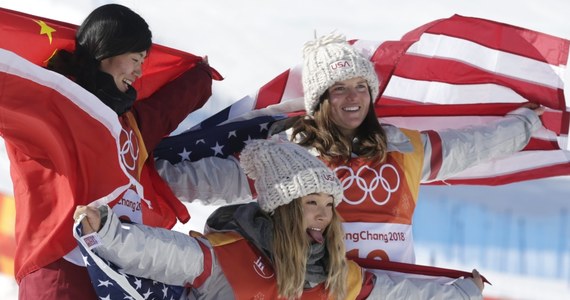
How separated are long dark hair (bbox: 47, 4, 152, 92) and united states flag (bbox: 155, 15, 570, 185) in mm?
915

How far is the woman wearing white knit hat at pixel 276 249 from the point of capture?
12.0 feet

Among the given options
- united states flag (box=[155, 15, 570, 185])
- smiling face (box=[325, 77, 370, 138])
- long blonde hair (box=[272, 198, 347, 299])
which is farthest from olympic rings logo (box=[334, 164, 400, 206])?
united states flag (box=[155, 15, 570, 185])

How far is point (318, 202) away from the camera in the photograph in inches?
153

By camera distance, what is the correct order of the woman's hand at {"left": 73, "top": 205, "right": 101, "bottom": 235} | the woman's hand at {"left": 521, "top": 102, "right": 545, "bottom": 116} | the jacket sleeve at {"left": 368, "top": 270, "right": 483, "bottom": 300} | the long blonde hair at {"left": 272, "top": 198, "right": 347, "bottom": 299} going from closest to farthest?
the woman's hand at {"left": 73, "top": 205, "right": 101, "bottom": 235}, the long blonde hair at {"left": 272, "top": 198, "right": 347, "bottom": 299}, the jacket sleeve at {"left": 368, "top": 270, "right": 483, "bottom": 300}, the woman's hand at {"left": 521, "top": 102, "right": 545, "bottom": 116}

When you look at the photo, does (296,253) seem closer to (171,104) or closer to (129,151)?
(129,151)

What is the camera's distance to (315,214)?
12.7 ft

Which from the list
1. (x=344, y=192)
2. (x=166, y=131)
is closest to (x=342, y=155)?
(x=344, y=192)

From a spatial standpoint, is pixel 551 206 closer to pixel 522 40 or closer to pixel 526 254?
pixel 526 254

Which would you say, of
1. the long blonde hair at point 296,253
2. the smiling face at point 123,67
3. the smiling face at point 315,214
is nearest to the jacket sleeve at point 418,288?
the long blonde hair at point 296,253

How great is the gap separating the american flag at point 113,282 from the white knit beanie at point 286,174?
0.46 metres

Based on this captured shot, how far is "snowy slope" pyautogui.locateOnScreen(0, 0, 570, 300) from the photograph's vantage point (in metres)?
5.86

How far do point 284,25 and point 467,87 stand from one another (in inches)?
106

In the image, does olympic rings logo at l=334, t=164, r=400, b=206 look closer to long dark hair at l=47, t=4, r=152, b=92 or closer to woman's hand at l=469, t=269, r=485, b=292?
woman's hand at l=469, t=269, r=485, b=292

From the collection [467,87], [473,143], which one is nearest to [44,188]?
[473,143]
